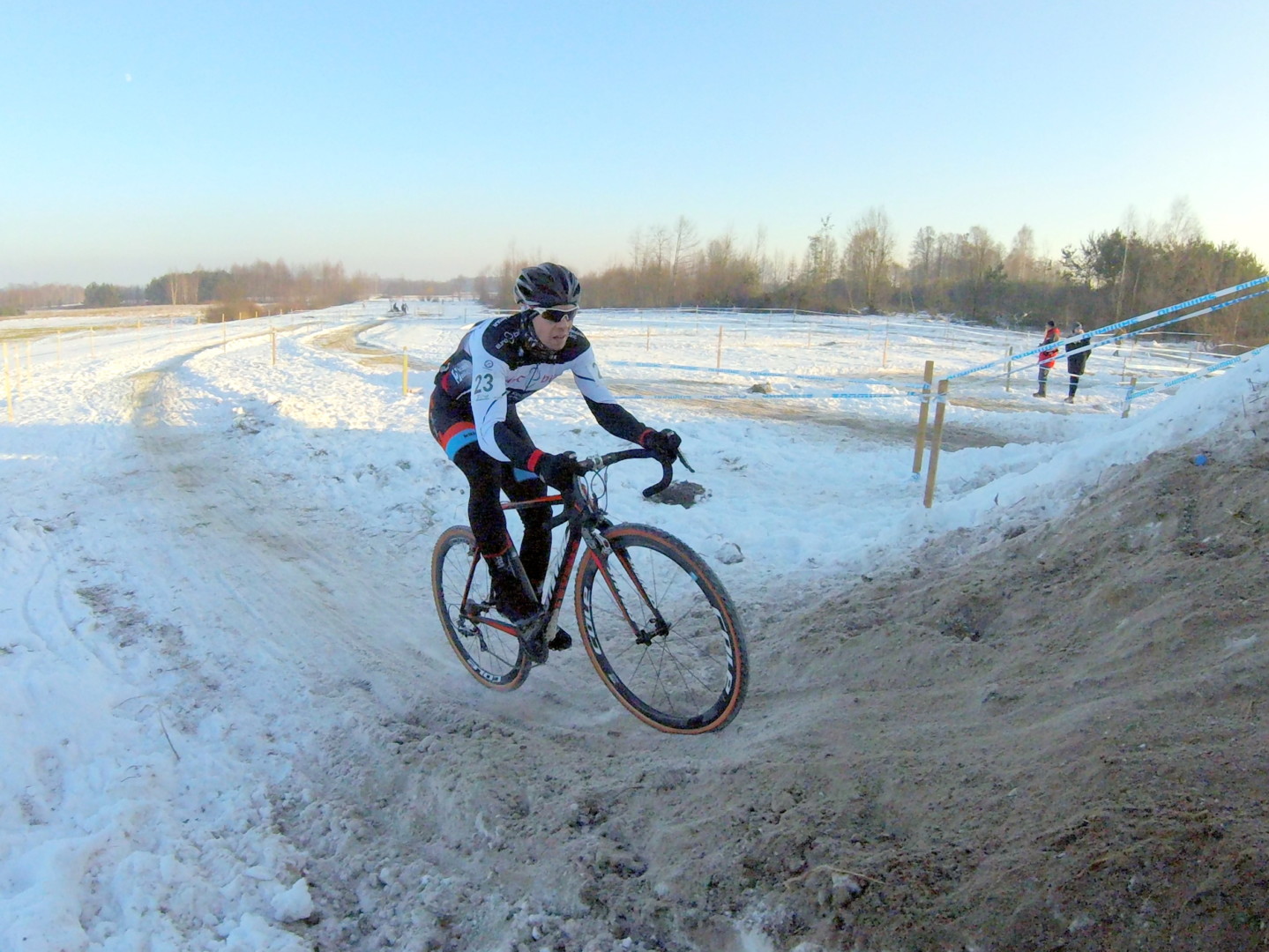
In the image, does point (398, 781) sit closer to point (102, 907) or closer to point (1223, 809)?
point (102, 907)

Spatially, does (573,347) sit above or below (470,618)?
above

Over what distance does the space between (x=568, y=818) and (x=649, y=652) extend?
3.34 ft

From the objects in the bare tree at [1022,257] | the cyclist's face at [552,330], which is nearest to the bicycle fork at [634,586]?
the cyclist's face at [552,330]

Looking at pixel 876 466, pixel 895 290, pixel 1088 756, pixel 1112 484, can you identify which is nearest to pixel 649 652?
pixel 1088 756

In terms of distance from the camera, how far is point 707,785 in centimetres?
322

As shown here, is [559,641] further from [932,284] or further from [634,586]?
[932,284]

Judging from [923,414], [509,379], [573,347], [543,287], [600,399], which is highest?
[543,287]

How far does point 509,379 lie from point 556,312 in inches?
19.7

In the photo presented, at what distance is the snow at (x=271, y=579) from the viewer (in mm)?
2891

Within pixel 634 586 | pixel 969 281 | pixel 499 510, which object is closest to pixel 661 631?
pixel 634 586

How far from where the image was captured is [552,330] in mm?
3869

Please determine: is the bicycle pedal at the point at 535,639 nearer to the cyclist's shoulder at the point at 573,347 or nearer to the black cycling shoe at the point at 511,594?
the black cycling shoe at the point at 511,594

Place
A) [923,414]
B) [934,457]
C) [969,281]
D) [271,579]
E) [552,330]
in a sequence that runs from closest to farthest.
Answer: [552,330] → [271,579] → [934,457] → [923,414] → [969,281]

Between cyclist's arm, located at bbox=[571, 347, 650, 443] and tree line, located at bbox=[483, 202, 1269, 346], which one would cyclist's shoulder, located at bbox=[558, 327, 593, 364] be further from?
tree line, located at bbox=[483, 202, 1269, 346]
